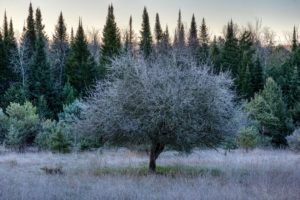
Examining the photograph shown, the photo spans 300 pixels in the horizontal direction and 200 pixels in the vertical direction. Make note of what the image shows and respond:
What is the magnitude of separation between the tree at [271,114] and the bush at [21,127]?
55.0ft

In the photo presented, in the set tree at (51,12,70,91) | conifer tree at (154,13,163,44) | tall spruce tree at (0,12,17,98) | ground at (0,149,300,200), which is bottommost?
ground at (0,149,300,200)

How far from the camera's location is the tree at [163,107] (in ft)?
48.5

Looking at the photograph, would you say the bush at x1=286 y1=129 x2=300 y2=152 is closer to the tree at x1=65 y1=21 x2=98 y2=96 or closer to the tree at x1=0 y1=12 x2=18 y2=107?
the tree at x1=65 y1=21 x2=98 y2=96

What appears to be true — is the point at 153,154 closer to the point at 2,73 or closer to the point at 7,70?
the point at 2,73

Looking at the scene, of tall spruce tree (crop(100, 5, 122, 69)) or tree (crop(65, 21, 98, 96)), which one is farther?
tall spruce tree (crop(100, 5, 122, 69))

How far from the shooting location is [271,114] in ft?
118

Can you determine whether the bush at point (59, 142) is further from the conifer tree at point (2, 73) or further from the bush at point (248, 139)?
the conifer tree at point (2, 73)

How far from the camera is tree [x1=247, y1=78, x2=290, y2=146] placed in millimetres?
35919

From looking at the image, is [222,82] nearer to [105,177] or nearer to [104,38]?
[105,177]

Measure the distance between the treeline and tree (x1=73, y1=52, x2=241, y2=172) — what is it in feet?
49.3

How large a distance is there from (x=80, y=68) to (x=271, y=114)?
89.2 ft

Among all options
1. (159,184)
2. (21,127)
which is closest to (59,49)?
(21,127)

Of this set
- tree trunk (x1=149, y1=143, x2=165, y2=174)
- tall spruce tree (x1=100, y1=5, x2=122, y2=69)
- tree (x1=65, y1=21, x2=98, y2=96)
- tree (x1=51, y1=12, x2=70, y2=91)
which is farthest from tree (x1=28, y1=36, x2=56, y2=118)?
tree trunk (x1=149, y1=143, x2=165, y2=174)

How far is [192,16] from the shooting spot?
75.9m
